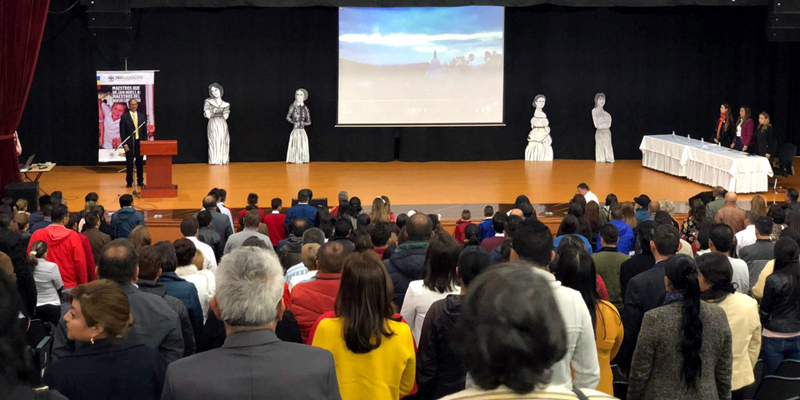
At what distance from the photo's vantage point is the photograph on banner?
15.6 metres

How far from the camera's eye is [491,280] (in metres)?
1.89

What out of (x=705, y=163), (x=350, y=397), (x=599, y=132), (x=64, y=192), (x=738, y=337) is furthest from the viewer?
(x=599, y=132)

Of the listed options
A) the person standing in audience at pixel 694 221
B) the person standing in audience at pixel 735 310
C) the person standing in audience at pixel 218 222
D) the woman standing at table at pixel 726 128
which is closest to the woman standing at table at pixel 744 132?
the woman standing at table at pixel 726 128

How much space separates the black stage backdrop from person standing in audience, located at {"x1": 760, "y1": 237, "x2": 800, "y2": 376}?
1337cm

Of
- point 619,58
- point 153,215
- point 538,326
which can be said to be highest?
point 619,58

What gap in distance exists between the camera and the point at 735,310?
4098 millimetres

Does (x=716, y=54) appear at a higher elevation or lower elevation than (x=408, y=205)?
higher

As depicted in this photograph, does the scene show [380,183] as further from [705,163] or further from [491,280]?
[491,280]

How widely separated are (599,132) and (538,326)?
55.4 ft

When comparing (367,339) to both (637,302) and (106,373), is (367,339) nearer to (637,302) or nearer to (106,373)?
(106,373)

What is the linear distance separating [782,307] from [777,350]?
243mm

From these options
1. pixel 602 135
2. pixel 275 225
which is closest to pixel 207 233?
pixel 275 225

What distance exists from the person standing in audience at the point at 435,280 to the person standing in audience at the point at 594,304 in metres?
0.57

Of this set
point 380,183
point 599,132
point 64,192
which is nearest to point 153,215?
point 64,192
